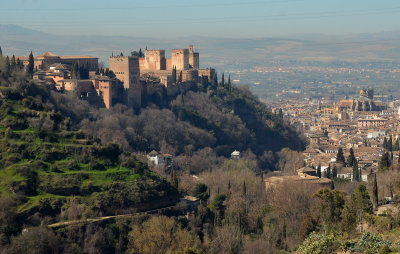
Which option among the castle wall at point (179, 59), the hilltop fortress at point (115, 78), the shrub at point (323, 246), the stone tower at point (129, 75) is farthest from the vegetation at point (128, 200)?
the castle wall at point (179, 59)

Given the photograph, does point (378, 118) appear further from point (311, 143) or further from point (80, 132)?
point (80, 132)

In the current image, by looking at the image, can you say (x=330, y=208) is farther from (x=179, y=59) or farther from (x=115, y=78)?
(x=179, y=59)

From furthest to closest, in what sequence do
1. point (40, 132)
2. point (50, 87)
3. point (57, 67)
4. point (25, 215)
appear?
point (57, 67) → point (50, 87) → point (40, 132) → point (25, 215)

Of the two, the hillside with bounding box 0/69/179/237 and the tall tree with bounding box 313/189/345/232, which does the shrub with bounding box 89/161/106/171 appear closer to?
the hillside with bounding box 0/69/179/237

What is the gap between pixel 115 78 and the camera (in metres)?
57.7

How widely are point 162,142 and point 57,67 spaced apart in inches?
409

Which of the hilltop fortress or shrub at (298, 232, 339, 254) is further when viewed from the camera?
the hilltop fortress

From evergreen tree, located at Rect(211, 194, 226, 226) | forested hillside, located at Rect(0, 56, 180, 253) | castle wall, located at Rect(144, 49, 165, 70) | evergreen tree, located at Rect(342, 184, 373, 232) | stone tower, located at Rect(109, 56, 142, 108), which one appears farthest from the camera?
castle wall, located at Rect(144, 49, 165, 70)

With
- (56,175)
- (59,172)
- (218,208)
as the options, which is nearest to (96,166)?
(59,172)

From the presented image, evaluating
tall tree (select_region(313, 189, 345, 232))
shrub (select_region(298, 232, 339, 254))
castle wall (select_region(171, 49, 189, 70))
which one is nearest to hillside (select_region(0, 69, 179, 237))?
tall tree (select_region(313, 189, 345, 232))

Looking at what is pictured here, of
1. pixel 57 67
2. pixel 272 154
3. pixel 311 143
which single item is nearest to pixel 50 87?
pixel 57 67

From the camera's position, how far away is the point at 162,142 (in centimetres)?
5344

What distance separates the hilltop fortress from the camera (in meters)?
54.8

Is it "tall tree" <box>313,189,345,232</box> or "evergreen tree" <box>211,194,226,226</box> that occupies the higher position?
"tall tree" <box>313,189,345,232</box>
